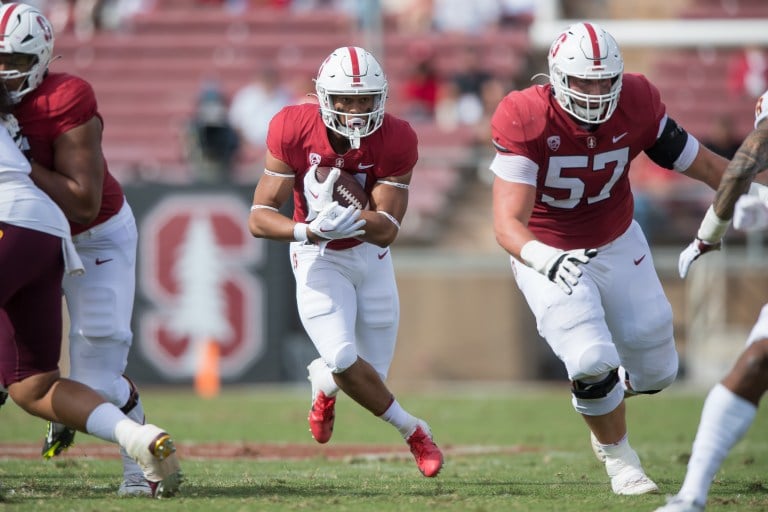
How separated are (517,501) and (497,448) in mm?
2868

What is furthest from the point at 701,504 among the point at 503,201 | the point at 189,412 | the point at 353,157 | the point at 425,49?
the point at 425,49

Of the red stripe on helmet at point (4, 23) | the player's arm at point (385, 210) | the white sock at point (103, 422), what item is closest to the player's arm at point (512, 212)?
the player's arm at point (385, 210)

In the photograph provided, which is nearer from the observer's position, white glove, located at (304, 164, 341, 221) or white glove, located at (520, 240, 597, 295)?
white glove, located at (520, 240, 597, 295)

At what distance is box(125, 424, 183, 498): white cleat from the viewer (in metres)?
4.52

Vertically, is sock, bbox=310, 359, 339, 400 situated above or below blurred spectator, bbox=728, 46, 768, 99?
above

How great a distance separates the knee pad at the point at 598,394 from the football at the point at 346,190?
1296 millimetres

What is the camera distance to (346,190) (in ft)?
18.4

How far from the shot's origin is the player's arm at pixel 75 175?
475 cm

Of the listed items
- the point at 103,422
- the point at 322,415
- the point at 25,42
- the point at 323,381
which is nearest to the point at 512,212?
the point at 323,381

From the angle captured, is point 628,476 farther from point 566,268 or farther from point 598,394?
point 566,268

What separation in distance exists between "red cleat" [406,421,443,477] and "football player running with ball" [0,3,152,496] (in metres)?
1.30

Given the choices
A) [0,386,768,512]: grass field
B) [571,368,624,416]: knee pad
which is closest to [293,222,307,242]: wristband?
[0,386,768,512]: grass field

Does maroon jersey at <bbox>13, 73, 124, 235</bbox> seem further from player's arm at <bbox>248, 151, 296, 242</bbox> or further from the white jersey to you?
player's arm at <bbox>248, 151, 296, 242</bbox>

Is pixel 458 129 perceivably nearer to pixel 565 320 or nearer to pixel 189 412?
pixel 189 412
